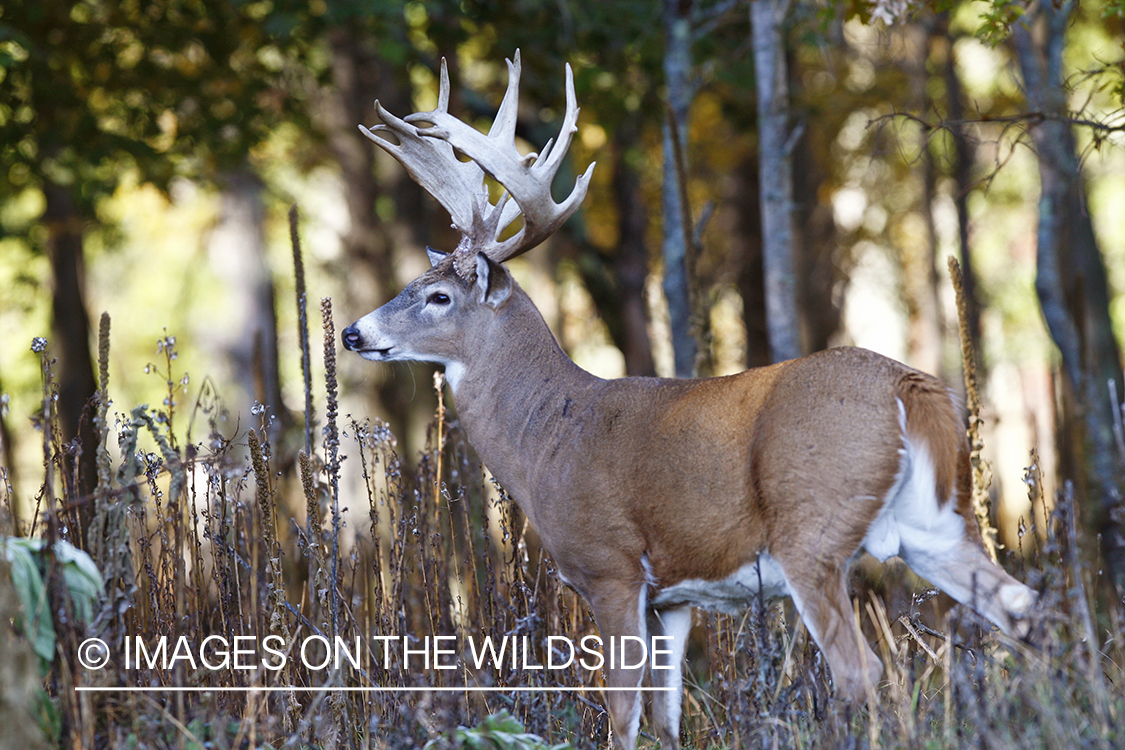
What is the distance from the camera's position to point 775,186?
712 centimetres

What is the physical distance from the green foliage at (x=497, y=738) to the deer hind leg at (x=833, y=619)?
3.32 ft

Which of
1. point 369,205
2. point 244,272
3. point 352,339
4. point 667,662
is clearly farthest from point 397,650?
point 244,272

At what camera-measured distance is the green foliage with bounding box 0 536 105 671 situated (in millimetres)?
3592

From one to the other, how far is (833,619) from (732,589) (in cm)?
50

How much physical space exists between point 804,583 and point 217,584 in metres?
2.50

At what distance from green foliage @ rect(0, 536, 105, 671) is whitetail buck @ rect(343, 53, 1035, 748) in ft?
5.88

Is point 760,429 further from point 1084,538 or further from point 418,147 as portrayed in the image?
point 1084,538

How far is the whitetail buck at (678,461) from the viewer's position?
4172 mm

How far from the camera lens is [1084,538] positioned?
673 cm

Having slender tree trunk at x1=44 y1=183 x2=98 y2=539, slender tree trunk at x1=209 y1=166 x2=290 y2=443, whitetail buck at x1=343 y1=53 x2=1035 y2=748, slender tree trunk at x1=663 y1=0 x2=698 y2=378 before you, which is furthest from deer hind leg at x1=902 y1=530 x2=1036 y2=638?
slender tree trunk at x1=209 y1=166 x2=290 y2=443

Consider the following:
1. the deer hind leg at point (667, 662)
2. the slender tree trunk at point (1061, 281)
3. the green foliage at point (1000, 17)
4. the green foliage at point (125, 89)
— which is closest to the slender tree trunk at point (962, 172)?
the slender tree trunk at point (1061, 281)

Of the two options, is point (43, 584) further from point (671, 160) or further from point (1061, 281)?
point (1061, 281)

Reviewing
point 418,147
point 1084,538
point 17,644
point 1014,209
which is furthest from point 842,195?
point 17,644

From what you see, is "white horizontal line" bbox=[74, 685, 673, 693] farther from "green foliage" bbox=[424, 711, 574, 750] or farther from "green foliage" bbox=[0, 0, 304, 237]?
"green foliage" bbox=[0, 0, 304, 237]
